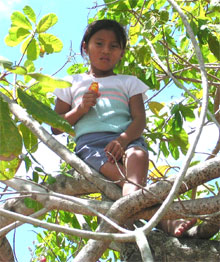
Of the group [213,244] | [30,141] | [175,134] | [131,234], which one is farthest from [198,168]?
[175,134]

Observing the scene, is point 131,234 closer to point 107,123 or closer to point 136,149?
point 136,149

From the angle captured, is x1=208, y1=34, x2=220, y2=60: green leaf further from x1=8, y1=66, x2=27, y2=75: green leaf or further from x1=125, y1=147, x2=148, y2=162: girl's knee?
x1=8, y1=66, x2=27, y2=75: green leaf

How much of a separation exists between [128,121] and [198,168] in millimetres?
778

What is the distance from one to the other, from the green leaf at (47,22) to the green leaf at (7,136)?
869 millimetres

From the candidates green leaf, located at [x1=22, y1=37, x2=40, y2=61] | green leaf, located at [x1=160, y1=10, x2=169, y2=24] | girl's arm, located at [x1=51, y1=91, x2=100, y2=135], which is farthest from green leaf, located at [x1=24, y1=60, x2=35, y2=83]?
green leaf, located at [x1=160, y1=10, x2=169, y2=24]

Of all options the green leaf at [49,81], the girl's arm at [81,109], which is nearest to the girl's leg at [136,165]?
the girl's arm at [81,109]

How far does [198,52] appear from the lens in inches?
57.8

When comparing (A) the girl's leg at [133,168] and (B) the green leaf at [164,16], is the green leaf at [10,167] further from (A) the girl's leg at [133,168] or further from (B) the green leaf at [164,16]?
(B) the green leaf at [164,16]

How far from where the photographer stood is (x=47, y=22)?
245 cm

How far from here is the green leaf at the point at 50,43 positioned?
8.18 ft

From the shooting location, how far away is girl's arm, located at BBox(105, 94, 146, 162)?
209 cm

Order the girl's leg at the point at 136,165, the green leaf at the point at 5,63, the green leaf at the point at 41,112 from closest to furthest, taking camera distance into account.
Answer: the green leaf at the point at 5,63, the green leaf at the point at 41,112, the girl's leg at the point at 136,165

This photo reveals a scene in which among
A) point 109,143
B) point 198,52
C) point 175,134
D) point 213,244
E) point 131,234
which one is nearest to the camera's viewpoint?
point 131,234

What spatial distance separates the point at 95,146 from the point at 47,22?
69 cm
